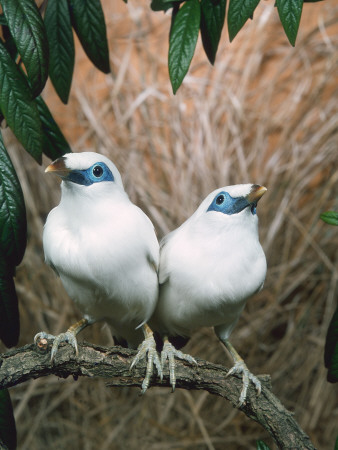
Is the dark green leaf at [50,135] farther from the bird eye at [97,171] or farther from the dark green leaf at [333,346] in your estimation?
the dark green leaf at [333,346]

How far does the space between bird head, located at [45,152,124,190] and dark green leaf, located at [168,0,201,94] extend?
0.70 feet

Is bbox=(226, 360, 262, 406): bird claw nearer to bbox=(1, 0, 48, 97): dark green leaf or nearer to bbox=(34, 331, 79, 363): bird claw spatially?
bbox=(34, 331, 79, 363): bird claw

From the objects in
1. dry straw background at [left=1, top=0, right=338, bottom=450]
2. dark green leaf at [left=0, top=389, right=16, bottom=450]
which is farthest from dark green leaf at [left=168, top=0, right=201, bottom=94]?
dry straw background at [left=1, top=0, right=338, bottom=450]

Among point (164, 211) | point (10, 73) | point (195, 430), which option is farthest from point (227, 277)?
point (195, 430)

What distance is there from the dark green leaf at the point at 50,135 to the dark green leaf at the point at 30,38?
216 millimetres

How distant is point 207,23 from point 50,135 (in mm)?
391

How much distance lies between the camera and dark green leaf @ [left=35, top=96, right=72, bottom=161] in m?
1.21

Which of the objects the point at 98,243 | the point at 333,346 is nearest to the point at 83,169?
the point at 98,243

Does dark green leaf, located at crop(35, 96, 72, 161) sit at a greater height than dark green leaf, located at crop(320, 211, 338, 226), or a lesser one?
greater

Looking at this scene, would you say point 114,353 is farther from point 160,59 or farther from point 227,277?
point 160,59

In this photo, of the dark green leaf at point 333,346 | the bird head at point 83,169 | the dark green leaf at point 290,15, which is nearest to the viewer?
the dark green leaf at point 290,15

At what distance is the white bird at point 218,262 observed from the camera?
1.14m

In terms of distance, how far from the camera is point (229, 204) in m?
1.14

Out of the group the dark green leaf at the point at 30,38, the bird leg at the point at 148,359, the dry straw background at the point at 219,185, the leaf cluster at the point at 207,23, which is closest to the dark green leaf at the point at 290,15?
the leaf cluster at the point at 207,23
